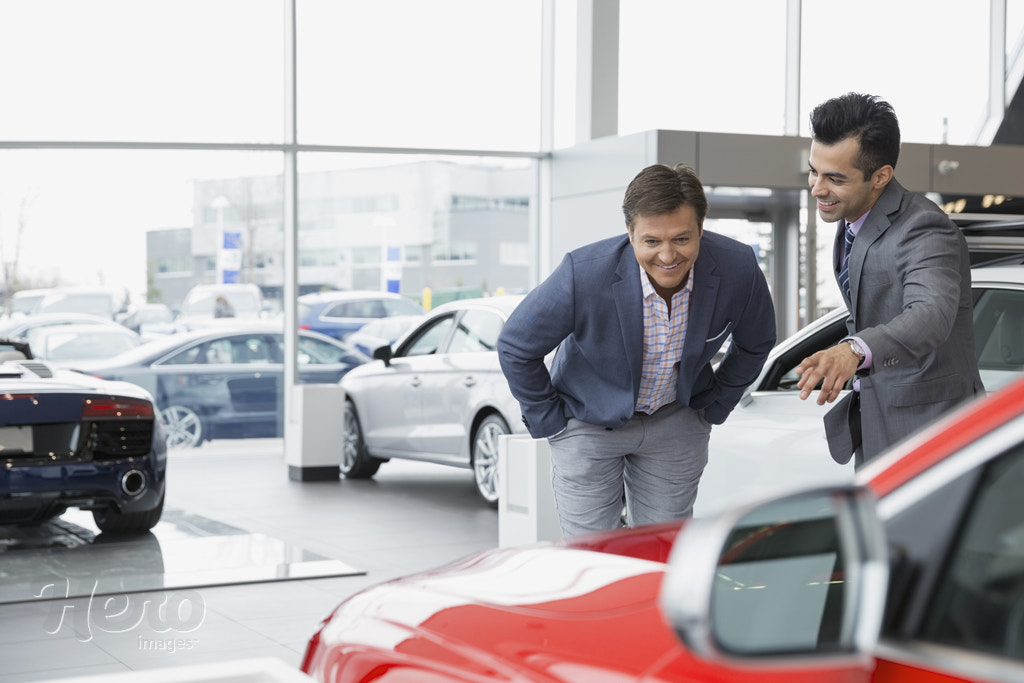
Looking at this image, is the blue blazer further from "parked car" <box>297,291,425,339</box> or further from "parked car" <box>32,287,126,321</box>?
"parked car" <box>32,287,126,321</box>

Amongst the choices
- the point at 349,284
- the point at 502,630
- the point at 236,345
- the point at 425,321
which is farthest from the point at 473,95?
the point at 502,630

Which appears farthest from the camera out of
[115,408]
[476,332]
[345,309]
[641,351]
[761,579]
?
[345,309]

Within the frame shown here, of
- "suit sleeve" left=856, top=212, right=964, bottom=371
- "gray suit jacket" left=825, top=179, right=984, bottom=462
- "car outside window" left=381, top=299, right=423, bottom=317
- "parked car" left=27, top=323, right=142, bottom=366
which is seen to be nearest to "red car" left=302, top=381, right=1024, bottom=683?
"suit sleeve" left=856, top=212, right=964, bottom=371

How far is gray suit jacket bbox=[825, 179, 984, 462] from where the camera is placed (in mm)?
2746

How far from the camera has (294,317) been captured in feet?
41.1

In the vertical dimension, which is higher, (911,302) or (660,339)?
(911,302)

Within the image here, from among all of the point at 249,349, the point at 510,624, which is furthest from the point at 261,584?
the point at 249,349

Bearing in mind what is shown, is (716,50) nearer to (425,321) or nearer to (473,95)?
(473,95)

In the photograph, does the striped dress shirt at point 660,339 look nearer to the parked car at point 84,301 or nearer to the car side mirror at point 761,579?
the car side mirror at point 761,579

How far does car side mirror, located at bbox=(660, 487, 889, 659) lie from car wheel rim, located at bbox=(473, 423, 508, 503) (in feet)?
22.2

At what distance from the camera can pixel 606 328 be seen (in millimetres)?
3213

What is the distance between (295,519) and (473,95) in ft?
21.4

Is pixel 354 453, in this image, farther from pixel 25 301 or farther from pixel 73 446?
pixel 25 301

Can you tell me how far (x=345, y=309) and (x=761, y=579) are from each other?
11532mm
